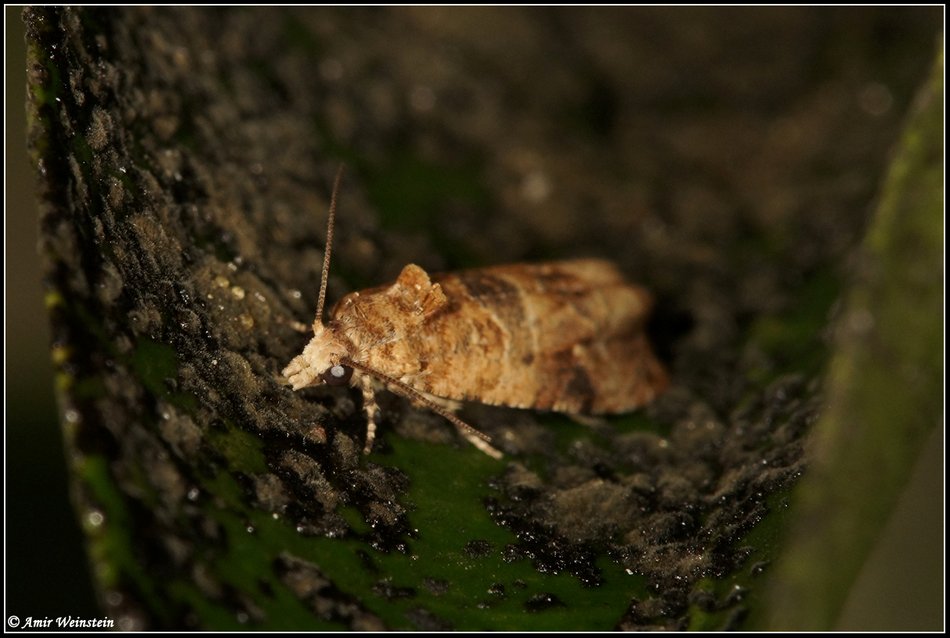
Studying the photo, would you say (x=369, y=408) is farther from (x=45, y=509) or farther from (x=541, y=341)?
(x=45, y=509)

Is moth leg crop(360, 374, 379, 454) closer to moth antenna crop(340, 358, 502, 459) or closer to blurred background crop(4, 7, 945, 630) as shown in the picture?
moth antenna crop(340, 358, 502, 459)

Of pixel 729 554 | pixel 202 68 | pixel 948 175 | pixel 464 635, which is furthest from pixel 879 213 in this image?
pixel 202 68

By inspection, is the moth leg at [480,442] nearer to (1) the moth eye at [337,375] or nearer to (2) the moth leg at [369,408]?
(2) the moth leg at [369,408]

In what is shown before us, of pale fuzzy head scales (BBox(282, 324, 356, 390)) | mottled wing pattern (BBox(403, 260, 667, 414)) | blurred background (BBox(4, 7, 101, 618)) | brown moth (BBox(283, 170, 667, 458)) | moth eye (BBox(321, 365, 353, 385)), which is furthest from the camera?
mottled wing pattern (BBox(403, 260, 667, 414))

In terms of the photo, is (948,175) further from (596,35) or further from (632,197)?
(596,35)

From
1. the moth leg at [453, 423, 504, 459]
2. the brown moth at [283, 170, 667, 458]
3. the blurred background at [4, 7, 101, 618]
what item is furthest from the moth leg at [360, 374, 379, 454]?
the blurred background at [4, 7, 101, 618]

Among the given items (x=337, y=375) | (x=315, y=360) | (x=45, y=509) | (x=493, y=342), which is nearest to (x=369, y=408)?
(x=337, y=375)
